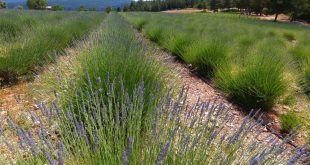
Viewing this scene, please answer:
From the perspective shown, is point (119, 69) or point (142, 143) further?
point (119, 69)

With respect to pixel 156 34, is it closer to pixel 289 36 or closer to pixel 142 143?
pixel 142 143

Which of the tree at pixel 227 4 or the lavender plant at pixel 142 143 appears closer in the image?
the lavender plant at pixel 142 143

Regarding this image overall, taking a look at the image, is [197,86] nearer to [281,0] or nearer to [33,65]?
[33,65]

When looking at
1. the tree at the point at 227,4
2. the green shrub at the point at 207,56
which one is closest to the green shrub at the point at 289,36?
the green shrub at the point at 207,56

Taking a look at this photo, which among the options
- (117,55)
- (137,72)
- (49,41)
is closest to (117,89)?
(137,72)

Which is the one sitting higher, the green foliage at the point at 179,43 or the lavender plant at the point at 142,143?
the lavender plant at the point at 142,143

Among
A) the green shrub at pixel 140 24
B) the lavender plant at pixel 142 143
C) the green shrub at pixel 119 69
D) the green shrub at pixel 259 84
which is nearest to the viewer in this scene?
the lavender plant at pixel 142 143

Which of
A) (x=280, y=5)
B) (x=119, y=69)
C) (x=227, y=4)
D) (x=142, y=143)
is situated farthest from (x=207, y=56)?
(x=227, y=4)

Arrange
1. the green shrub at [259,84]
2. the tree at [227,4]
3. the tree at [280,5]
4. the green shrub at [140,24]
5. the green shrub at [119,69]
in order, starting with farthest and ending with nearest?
the tree at [227,4], the tree at [280,5], the green shrub at [140,24], the green shrub at [259,84], the green shrub at [119,69]

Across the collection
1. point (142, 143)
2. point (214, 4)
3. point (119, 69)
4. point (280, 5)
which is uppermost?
point (214, 4)

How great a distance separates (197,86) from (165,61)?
4.18ft

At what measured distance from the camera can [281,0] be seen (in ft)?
112

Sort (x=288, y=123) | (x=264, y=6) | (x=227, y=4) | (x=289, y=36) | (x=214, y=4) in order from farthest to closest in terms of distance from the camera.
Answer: (x=214, y=4)
(x=227, y=4)
(x=264, y=6)
(x=289, y=36)
(x=288, y=123)

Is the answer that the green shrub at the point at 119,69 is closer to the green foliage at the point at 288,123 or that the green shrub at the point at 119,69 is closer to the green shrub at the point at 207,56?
the green foliage at the point at 288,123
